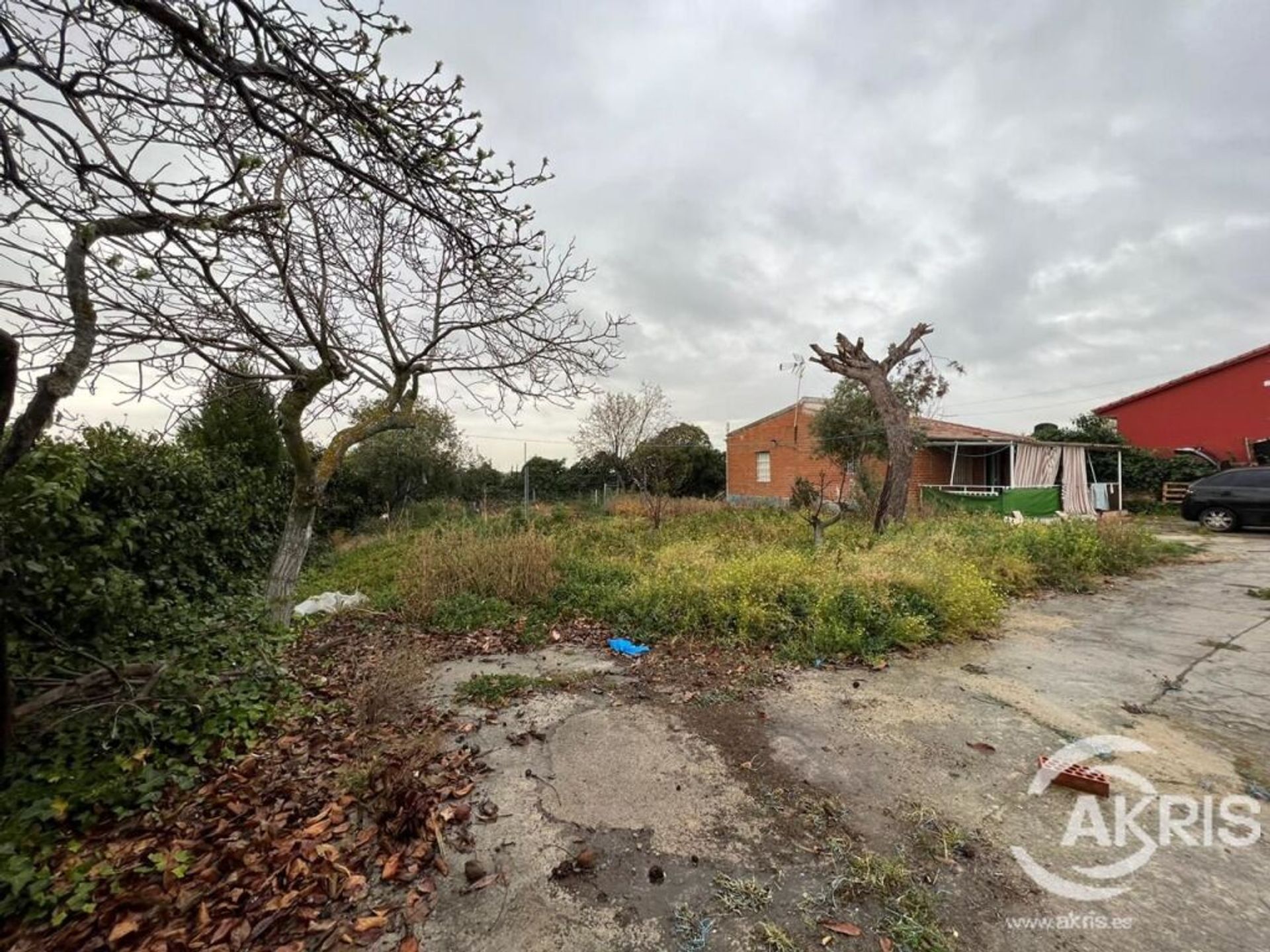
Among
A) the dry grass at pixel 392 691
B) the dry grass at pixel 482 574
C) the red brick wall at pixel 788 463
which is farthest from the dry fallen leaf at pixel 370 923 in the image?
the red brick wall at pixel 788 463

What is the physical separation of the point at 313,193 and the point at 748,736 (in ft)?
13.4

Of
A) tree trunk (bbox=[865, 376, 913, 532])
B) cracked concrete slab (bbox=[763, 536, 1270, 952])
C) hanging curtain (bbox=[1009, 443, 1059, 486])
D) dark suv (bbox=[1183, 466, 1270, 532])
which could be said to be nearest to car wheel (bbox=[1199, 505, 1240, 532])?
dark suv (bbox=[1183, 466, 1270, 532])

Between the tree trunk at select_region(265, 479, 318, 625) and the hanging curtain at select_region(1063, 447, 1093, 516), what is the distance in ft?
65.1

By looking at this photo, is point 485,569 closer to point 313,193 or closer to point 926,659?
point 313,193

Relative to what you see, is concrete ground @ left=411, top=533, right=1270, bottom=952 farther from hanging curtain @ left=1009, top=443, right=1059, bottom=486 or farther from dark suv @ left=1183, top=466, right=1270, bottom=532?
hanging curtain @ left=1009, top=443, right=1059, bottom=486

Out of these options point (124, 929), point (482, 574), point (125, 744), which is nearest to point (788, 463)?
point (482, 574)

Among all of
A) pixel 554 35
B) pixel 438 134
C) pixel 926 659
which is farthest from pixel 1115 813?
pixel 554 35

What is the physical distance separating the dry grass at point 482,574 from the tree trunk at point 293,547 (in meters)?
1.17

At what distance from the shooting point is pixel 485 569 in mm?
5977

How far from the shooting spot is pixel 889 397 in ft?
34.2

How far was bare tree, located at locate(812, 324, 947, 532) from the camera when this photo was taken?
31.7 ft

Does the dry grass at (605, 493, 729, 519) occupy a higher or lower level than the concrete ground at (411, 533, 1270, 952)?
higher

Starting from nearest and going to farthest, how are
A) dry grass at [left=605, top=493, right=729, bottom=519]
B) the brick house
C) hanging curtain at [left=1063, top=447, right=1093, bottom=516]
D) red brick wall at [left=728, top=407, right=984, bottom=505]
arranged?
1. dry grass at [left=605, top=493, right=729, bottom=519]
2. the brick house
3. hanging curtain at [left=1063, top=447, right=1093, bottom=516]
4. red brick wall at [left=728, top=407, right=984, bottom=505]

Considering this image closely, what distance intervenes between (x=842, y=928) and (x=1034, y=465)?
61.3 feet
